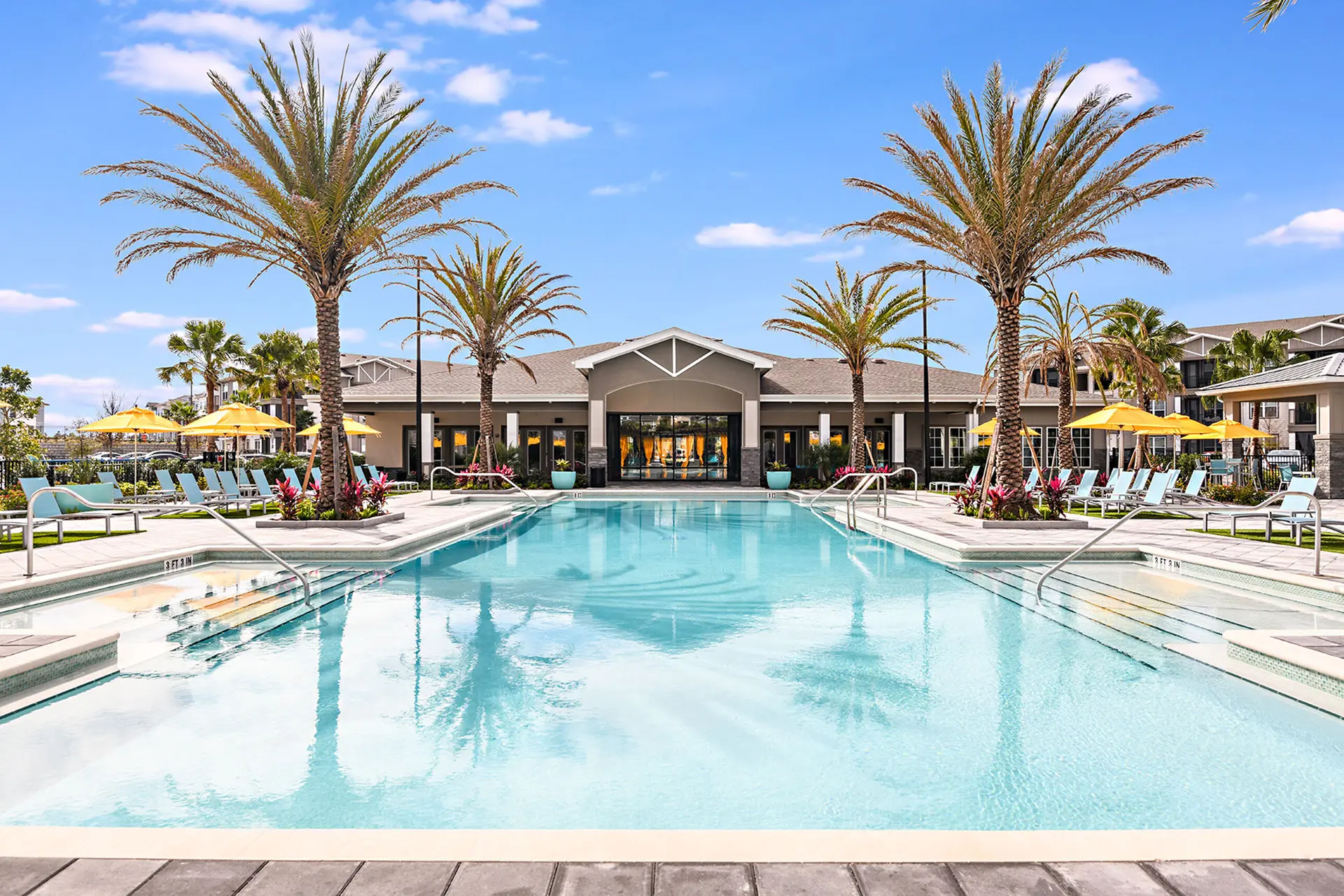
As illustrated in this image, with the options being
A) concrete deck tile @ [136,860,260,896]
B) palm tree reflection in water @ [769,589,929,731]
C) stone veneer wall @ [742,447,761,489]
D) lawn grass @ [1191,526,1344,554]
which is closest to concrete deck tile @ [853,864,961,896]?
concrete deck tile @ [136,860,260,896]

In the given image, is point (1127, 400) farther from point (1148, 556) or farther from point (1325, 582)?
point (1325, 582)

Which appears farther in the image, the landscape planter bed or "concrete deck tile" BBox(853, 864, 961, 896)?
the landscape planter bed

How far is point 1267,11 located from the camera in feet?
38.8

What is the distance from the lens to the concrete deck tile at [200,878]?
2721 millimetres

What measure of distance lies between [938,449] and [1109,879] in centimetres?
3381

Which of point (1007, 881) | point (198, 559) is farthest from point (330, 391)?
point (1007, 881)

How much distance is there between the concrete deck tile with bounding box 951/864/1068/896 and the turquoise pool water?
1.15 meters

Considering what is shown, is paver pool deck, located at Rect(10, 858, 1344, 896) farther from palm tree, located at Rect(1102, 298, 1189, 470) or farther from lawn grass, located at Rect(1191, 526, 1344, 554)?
palm tree, located at Rect(1102, 298, 1189, 470)

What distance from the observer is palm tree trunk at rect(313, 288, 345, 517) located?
17.0m

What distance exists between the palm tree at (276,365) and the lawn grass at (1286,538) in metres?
45.8

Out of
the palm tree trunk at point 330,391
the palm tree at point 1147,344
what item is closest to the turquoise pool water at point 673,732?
the palm tree trunk at point 330,391

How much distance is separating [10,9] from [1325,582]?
19.9 meters

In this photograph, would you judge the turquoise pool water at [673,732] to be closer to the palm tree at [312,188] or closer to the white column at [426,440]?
the palm tree at [312,188]

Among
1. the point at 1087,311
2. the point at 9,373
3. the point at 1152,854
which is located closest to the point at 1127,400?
the point at 1087,311
